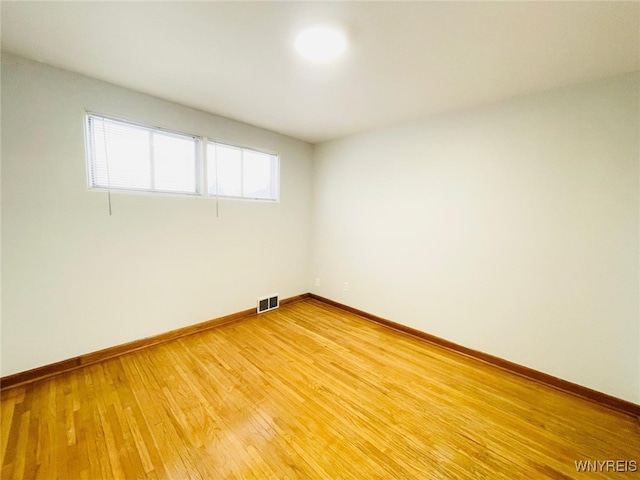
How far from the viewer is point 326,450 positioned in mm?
1379

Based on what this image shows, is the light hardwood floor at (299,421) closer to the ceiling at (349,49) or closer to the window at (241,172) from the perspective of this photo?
the window at (241,172)

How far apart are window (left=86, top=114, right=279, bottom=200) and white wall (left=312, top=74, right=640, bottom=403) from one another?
61.5 inches

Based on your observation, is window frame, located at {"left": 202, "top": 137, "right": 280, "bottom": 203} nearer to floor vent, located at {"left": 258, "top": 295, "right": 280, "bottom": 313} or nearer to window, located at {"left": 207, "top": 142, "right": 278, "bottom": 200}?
window, located at {"left": 207, "top": 142, "right": 278, "bottom": 200}

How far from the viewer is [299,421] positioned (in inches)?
62.1

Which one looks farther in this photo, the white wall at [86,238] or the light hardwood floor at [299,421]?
the white wall at [86,238]

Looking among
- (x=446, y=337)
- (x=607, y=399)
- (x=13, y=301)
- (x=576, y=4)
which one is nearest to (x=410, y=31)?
(x=576, y=4)

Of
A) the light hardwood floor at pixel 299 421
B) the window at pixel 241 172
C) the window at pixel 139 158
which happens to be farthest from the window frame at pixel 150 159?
the light hardwood floor at pixel 299 421

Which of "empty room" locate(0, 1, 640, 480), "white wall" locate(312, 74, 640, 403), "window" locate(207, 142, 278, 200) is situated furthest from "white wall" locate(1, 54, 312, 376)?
"white wall" locate(312, 74, 640, 403)

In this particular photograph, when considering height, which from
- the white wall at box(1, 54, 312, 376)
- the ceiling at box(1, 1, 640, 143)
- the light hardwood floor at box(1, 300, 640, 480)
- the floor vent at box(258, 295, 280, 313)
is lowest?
the light hardwood floor at box(1, 300, 640, 480)

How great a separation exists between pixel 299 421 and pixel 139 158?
2.66 m

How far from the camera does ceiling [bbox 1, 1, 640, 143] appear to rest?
1.27m

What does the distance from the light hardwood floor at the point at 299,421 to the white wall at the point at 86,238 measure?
0.37m

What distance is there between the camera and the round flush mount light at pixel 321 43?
1424 millimetres

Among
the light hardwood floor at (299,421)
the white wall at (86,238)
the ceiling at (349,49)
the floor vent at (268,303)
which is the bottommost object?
the light hardwood floor at (299,421)
